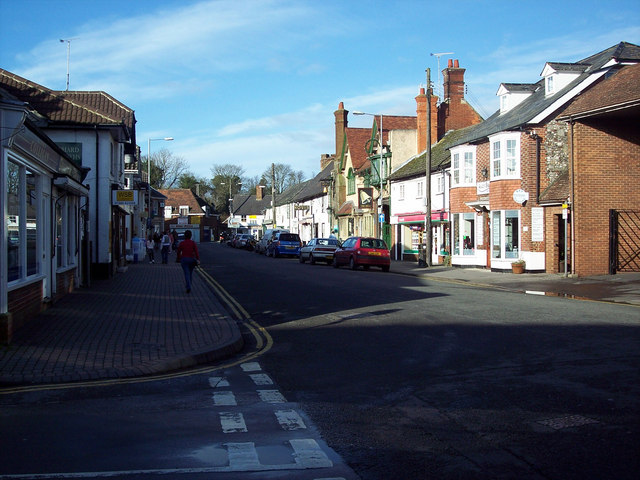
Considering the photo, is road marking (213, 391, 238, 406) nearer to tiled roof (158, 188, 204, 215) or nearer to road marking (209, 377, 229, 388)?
road marking (209, 377, 229, 388)

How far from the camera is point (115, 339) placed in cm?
1056

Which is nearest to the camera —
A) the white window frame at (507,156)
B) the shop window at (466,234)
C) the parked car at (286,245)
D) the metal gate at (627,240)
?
the metal gate at (627,240)

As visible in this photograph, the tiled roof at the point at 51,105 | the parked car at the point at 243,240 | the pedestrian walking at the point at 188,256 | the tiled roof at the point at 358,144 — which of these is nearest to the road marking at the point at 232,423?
the pedestrian walking at the point at 188,256

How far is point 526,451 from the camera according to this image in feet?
16.7

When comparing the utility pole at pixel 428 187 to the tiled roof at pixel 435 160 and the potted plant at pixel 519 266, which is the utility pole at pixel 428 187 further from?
the potted plant at pixel 519 266

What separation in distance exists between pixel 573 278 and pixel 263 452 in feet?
70.9

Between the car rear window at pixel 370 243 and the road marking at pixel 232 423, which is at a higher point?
the car rear window at pixel 370 243

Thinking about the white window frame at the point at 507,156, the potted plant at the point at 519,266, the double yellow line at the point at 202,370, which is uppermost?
the white window frame at the point at 507,156

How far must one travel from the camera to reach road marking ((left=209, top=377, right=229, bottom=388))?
794 cm

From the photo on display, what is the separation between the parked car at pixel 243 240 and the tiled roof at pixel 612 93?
1894 inches

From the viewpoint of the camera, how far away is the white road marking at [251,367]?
349 inches

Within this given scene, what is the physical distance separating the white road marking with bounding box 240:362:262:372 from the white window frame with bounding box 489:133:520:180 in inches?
866

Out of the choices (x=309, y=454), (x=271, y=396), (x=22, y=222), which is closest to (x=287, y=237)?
(x=22, y=222)

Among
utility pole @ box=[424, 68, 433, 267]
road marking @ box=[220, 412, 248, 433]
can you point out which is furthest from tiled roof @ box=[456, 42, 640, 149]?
road marking @ box=[220, 412, 248, 433]
